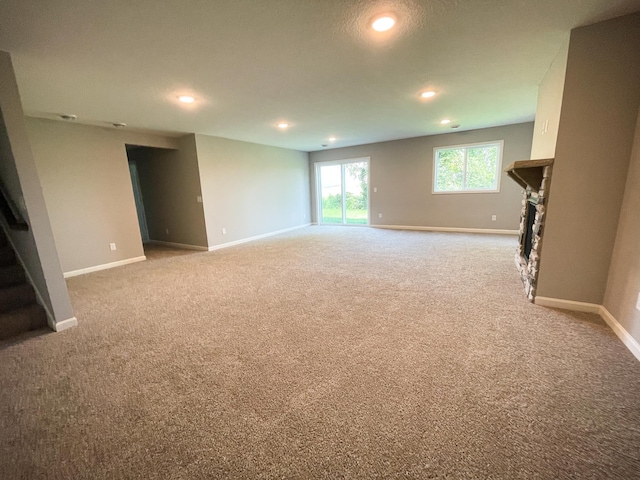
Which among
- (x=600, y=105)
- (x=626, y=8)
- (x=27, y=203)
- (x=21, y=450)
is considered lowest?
(x=21, y=450)

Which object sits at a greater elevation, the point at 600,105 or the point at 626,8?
the point at 626,8

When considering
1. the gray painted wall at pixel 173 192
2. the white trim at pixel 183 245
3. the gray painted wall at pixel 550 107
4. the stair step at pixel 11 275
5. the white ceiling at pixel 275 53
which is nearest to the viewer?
the white ceiling at pixel 275 53

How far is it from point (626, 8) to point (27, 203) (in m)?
4.94

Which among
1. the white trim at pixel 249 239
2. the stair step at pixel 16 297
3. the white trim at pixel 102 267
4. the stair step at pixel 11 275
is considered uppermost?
the stair step at pixel 11 275

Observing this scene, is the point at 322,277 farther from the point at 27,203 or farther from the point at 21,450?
the point at 27,203

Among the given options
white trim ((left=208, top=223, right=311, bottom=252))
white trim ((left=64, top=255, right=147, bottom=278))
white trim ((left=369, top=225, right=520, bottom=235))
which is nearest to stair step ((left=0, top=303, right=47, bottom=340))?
white trim ((left=64, top=255, right=147, bottom=278))

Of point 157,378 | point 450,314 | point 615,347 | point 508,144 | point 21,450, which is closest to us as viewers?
point 21,450

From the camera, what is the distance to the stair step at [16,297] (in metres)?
2.51

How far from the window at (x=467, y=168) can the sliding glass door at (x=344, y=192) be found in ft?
6.36

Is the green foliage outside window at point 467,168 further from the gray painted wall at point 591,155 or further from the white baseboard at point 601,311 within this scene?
the white baseboard at point 601,311

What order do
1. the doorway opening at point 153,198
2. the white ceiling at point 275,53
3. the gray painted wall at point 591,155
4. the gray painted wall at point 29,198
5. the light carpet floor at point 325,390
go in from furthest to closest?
the doorway opening at point 153,198
the gray painted wall at point 29,198
the gray painted wall at point 591,155
the white ceiling at point 275,53
the light carpet floor at point 325,390

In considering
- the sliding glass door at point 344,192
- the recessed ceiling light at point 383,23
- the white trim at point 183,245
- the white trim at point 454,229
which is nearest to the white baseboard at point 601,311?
the recessed ceiling light at point 383,23

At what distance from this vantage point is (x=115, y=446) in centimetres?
130

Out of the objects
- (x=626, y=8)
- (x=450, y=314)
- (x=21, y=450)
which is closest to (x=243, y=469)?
(x=21, y=450)
